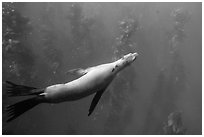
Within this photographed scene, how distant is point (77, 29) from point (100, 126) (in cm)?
474

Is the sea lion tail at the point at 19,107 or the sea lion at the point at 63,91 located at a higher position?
the sea lion at the point at 63,91

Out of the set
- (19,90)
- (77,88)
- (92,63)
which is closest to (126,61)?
(77,88)

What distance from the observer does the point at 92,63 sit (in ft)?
40.1

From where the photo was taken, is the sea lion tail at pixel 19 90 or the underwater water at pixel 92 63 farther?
the underwater water at pixel 92 63

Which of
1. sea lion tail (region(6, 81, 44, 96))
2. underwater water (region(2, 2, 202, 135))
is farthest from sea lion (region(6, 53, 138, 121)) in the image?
underwater water (region(2, 2, 202, 135))

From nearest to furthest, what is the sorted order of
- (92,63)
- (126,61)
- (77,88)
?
(77,88)
(126,61)
(92,63)

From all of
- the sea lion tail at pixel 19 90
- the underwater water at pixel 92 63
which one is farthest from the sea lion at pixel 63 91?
the underwater water at pixel 92 63

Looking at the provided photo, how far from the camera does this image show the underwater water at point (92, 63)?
9.00 metres

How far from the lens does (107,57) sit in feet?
42.8

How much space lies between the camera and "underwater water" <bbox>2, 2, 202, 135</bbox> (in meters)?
9.00

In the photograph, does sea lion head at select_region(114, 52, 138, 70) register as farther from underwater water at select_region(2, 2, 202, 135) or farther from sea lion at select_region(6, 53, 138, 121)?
underwater water at select_region(2, 2, 202, 135)

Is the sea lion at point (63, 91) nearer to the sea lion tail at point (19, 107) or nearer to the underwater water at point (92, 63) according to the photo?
the sea lion tail at point (19, 107)

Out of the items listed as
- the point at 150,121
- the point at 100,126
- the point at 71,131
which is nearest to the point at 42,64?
the point at 71,131

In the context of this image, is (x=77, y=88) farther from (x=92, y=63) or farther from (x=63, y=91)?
(x=92, y=63)
